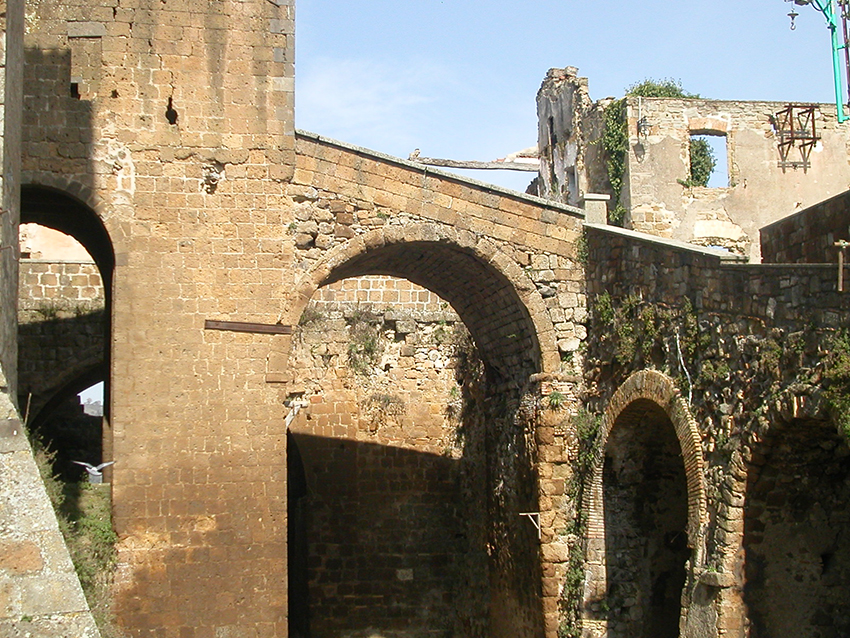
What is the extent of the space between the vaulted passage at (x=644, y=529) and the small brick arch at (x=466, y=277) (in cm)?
138

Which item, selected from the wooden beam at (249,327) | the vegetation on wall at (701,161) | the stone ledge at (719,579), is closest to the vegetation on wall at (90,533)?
the wooden beam at (249,327)

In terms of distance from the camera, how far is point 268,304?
11.7 meters

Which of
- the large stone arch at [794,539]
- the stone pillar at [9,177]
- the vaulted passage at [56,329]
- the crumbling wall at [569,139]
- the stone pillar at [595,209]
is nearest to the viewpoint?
the stone pillar at [9,177]

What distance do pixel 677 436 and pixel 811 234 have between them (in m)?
2.18

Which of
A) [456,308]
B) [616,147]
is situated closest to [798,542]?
[456,308]

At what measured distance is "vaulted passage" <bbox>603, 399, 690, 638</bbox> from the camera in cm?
1170

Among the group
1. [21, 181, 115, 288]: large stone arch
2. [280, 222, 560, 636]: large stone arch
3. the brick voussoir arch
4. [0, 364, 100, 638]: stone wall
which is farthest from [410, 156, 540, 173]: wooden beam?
[0, 364, 100, 638]: stone wall

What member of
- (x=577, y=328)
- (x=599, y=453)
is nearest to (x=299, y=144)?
(x=577, y=328)

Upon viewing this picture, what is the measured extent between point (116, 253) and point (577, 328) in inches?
195

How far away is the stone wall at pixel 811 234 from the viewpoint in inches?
352

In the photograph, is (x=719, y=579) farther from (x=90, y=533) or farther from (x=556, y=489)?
(x=90, y=533)

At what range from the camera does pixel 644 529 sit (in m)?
11.9

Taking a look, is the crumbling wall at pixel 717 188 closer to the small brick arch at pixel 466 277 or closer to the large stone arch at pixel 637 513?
the small brick arch at pixel 466 277

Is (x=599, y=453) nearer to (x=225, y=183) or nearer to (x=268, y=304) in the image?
(x=268, y=304)
